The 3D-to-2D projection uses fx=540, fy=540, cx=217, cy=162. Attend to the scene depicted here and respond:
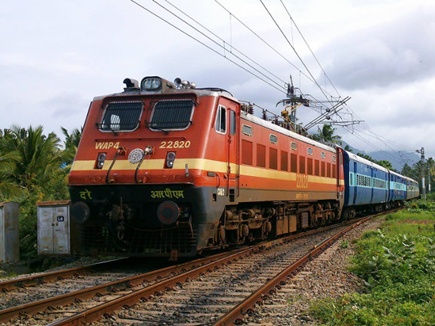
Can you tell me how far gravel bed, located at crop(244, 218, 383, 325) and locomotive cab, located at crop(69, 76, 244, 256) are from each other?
2.26 metres

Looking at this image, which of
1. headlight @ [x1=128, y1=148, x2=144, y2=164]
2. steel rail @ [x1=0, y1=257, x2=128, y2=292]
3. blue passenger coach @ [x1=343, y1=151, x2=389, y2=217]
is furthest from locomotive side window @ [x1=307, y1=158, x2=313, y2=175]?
steel rail @ [x1=0, y1=257, x2=128, y2=292]

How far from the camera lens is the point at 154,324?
6.25 metres

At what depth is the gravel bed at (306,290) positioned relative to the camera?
6.57 m

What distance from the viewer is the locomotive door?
11461 mm

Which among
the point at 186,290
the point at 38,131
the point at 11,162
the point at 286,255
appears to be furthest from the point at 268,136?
the point at 38,131

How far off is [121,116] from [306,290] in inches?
212

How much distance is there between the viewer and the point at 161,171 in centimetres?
1018

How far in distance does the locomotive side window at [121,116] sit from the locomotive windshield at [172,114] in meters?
0.40

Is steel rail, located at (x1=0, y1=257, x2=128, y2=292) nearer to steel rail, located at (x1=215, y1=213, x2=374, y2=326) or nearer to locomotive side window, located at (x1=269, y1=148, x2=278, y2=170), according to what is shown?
steel rail, located at (x1=215, y1=213, x2=374, y2=326)

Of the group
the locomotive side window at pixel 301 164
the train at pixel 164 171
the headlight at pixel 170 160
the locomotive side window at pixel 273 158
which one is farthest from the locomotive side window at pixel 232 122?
the locomotive side window at pixel 301 164

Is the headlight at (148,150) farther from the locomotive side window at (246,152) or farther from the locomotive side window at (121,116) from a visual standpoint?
the locomotive side window at (246,152)

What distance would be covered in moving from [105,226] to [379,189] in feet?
96.9

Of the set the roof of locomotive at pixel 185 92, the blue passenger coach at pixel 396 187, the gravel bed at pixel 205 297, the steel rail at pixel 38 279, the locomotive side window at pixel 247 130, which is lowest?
the gravel bed at pixel 205 297

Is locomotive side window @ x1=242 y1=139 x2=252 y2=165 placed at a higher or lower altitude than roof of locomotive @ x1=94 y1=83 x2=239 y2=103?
lower
